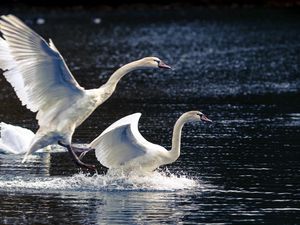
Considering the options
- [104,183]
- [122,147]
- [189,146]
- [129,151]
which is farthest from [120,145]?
[189,146]

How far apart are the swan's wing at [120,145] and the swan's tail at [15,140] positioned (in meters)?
3.33

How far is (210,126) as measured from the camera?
74.9 ft

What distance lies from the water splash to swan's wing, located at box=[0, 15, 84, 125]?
0.98 m

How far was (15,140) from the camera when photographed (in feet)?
66.0

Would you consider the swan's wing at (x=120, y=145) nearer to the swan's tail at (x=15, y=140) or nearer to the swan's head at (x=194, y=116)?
the swan's head at (x=194, y=116)

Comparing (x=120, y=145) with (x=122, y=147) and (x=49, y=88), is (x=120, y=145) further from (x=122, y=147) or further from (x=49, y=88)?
(x=49, y=88)

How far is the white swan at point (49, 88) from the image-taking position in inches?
647

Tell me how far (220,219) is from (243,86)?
16.8 m

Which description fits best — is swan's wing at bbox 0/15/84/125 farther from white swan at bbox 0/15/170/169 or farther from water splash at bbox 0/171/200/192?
water splash at bbox 0/171/200/192

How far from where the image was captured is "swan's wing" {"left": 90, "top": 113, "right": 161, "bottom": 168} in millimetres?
16781

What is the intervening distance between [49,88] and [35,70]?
1.30 ft

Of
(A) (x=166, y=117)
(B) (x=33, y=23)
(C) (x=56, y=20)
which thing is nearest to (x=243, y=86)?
(A) (x=166, y=117)

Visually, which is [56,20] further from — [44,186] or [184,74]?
[44,186]

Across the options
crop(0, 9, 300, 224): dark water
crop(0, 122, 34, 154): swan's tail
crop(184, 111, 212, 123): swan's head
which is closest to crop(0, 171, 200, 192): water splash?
crop(0, 9, 300, 224): dark water
